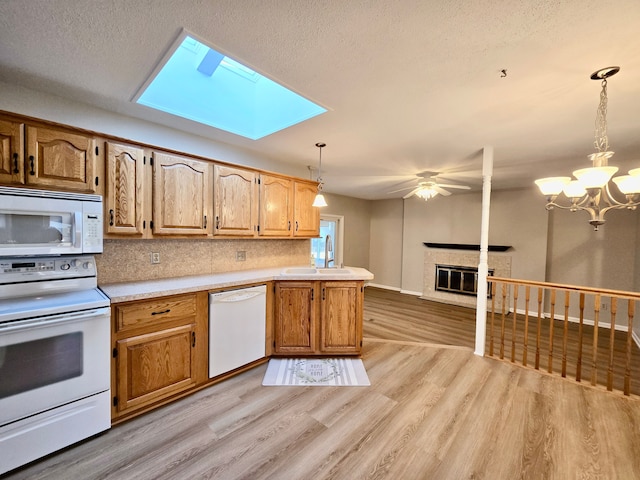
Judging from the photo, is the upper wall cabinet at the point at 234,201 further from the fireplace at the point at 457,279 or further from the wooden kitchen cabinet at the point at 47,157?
the fireplace at the point at 457,279

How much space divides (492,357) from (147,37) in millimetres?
4192

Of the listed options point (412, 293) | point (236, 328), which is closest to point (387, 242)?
point (412, 293)

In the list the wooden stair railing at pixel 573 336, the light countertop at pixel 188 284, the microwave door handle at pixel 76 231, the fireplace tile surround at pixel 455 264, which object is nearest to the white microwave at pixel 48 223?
the microwave door handle at pixel 76 231

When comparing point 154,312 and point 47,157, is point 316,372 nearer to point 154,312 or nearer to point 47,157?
point 154,312

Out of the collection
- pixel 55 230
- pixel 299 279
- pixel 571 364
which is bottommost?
pixel 571 364

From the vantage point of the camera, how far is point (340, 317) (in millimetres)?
2945

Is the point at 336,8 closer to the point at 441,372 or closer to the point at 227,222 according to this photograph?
the point at 227,222

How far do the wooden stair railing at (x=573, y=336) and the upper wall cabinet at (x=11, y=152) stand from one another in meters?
4.02

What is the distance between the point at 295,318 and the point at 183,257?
1.34 meters

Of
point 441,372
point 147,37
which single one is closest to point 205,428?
point 441,372

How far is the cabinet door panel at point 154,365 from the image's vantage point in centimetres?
190

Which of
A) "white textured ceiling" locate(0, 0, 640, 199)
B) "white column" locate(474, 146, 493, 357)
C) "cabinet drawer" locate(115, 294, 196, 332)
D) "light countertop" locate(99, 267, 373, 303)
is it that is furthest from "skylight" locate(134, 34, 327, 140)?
"white column" locate(474, 146, 493, 357)

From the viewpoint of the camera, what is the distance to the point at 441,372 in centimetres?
274

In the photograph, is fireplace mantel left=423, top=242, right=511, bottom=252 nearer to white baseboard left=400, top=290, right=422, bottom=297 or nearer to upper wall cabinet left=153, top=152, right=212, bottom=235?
white baseboard left=400, top=290, right=422, bottom=297
